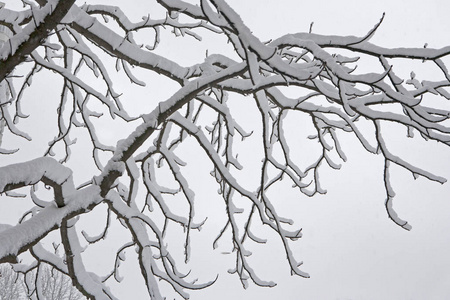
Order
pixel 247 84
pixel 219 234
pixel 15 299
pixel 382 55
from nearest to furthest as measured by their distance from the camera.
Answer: pixel 382 55 → pixel 247 84 → pixel 219 234 → pixel 15 299

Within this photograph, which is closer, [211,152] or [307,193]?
[211,152]

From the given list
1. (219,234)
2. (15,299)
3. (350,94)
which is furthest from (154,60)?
(15,299)

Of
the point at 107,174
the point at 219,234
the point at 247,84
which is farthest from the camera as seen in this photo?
the point at 219,234

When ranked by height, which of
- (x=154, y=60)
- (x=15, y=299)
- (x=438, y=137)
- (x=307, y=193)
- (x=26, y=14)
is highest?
(x=15, y=299)

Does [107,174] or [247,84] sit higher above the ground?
[247,84]

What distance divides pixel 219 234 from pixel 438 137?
6.46 ft

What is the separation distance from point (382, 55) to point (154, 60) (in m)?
1.36

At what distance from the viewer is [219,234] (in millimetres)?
3900

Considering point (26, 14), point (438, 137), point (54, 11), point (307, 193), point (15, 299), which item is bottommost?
point (438, 137)

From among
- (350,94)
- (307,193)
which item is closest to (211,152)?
(350,94)

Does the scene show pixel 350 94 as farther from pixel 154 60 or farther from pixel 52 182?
pixel 52 182

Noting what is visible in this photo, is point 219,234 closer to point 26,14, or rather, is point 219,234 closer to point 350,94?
point 350,94

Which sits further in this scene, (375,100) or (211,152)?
(211,152)

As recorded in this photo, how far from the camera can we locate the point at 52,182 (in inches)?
92.3
